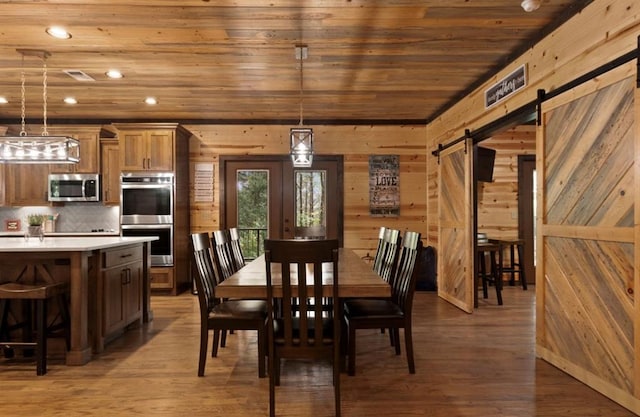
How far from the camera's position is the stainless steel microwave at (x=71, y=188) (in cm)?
569

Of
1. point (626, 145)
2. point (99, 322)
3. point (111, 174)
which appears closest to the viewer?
point (626, 145)

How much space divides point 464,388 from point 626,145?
1.78 meters

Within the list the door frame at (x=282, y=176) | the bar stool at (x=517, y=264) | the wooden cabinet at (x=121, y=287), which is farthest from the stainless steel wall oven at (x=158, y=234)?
the bar stool at (x=517, y=264)

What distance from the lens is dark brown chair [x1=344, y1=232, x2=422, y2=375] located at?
276 centimetres

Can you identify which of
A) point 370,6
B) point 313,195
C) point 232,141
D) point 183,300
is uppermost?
point 370,6

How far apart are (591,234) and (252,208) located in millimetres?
4614

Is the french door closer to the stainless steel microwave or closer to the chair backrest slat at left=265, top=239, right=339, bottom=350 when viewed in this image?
the stainless steel microwave

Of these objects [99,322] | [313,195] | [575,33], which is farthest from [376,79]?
[99,322]

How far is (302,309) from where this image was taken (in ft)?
7.22

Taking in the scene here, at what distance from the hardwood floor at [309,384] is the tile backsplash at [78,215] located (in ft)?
9.56

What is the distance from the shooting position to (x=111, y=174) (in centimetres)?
587

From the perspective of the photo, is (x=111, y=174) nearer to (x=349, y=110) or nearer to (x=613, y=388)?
(x=349, y=110)

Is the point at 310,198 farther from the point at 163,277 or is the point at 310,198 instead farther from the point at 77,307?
the point at 77,307

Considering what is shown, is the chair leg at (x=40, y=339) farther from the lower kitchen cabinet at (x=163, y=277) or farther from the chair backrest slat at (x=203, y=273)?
the lower kitchen cabinet at (x=163, y=277)
